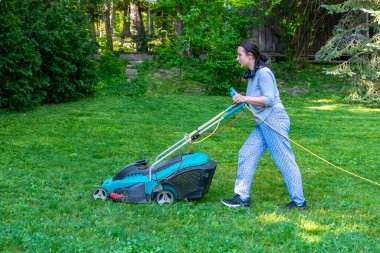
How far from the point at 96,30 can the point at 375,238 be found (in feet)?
57.1

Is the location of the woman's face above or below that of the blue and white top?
above

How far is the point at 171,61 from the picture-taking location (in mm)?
17516

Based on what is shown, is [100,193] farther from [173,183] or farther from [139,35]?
[139,35]

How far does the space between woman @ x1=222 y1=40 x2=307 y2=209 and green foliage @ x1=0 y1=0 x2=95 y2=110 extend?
23.6 feet

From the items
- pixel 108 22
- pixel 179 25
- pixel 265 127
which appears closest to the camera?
pixel 265 127

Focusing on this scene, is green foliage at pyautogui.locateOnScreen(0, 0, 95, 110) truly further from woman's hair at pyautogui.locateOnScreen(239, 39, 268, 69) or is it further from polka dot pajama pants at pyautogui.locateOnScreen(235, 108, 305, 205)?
polka dot pajama pants at pyautogui.locateOnScreen(235, 108, 305, 205)

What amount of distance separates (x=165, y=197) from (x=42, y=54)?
8.21 meters

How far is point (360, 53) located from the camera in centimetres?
1423

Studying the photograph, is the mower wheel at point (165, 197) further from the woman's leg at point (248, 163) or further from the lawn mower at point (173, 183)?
the woman's leg at point (248, 163)

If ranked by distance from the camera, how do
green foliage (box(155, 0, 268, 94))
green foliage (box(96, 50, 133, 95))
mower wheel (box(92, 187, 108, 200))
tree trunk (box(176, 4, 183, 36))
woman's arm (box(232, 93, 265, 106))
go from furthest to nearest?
tree trunk (box(176, 4, 183, 36)), green foliage (box(155, 0, 268, 94)), green foliage (box(96, 50, 133, 95)), mower wheel (box(92, 187, 108, 200)), woman's arm (box(232, 93, 265, 106))

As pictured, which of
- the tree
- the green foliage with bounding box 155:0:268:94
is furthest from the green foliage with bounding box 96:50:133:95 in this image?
the tree

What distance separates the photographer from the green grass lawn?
4129mm

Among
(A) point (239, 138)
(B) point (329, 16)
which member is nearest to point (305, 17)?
(B) point (329, 16)

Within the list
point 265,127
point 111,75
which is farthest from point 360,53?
point 265,127
